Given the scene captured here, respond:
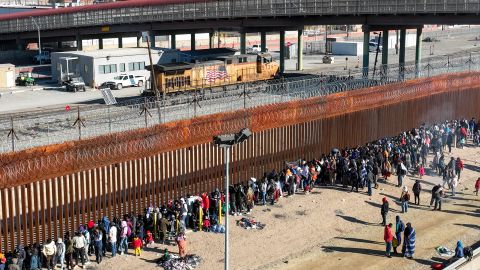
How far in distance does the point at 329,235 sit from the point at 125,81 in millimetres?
37028

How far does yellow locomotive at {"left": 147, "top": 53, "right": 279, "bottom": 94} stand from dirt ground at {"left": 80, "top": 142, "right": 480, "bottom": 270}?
20.9 metres

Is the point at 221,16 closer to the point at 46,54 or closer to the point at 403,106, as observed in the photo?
the point at 46,54

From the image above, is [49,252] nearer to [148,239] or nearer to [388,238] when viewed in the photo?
[148,239]

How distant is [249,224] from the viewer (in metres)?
27.2

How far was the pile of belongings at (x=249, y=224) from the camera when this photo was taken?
27.1 metres

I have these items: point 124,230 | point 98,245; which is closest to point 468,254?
point 124,230

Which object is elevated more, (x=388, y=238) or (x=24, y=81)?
(x=24, y=81)

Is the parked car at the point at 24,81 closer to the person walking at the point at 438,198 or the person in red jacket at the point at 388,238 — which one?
the person walking at the point at 438,198

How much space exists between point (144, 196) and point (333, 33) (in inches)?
4288

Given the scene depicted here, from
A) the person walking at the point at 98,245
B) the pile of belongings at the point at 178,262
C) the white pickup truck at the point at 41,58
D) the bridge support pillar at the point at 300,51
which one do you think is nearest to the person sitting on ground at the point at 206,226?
the pile of belongings at the point at 178,262

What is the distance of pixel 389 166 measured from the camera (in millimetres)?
34375

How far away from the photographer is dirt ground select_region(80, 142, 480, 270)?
79.2 ft

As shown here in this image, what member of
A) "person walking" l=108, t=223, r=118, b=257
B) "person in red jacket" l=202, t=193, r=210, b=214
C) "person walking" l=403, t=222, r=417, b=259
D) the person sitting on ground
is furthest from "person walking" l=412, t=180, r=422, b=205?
A: "person walking" l=108, t=223, r=118, b=257

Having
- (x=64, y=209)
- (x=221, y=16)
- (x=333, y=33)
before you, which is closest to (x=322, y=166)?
(x=64, y=209)
